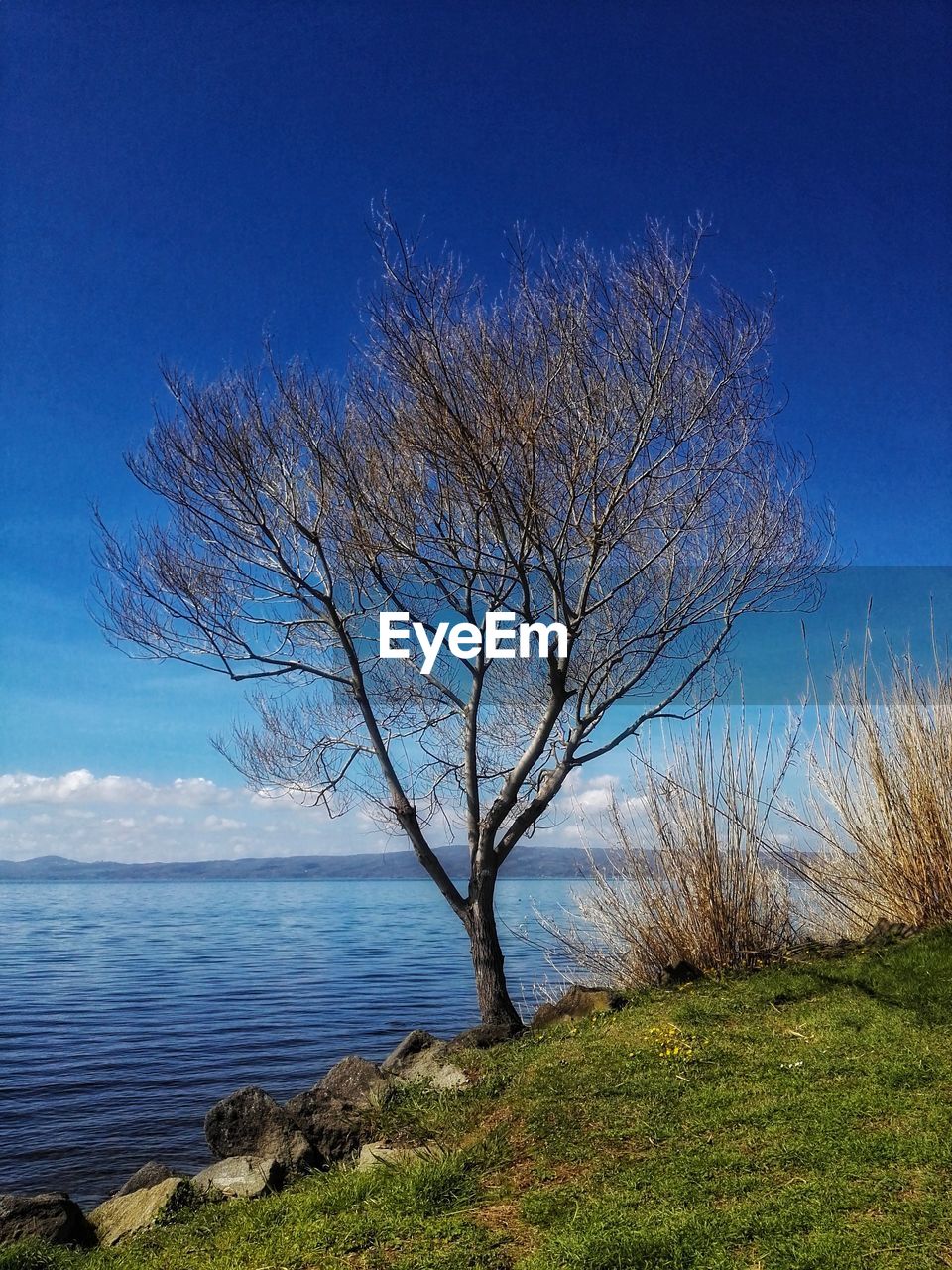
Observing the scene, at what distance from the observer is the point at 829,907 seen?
1076cm

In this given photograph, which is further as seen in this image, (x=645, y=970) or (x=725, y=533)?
(x=725, y=533)

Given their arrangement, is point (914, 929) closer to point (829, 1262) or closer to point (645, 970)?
point (645, 970)

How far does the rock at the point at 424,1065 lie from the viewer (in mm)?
7273

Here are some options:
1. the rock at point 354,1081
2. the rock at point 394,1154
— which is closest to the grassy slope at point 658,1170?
the rock at point 394,1154

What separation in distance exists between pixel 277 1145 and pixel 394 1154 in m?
1.35

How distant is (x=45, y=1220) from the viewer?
19.0 ft

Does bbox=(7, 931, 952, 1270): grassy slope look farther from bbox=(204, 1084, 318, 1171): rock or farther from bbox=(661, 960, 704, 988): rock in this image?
bbox=(661, 960, 704, 988): rock

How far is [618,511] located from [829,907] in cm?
505

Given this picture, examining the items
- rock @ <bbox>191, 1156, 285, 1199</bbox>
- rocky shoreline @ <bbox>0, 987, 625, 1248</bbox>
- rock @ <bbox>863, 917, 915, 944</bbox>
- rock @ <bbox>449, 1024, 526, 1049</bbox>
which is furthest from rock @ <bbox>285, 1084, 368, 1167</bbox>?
rock @ <bbox>863, 917, 915, 944</bbox>

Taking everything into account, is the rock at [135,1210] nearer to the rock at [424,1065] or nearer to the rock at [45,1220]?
the rock at [45,1220]

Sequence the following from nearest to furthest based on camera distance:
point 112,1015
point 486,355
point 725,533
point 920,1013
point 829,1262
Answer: point 829,1262, point 920,1013, point 486,355, point 725,533, point 112,1015

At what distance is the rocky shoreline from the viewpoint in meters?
5.76

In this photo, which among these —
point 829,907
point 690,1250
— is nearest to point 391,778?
point 829,907

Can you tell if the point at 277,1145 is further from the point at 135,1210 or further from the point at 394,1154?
the point at 394,1154
